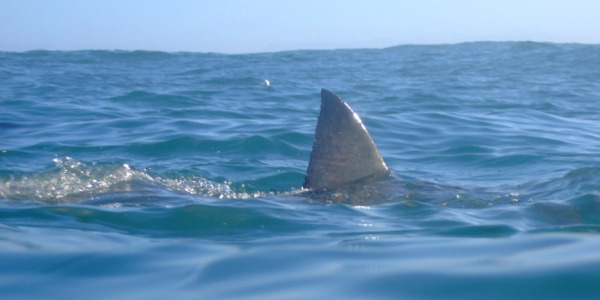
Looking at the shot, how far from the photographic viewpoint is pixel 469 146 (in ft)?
27.1

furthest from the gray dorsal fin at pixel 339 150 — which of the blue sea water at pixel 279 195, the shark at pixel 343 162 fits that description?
the blue sea water at pixel 279 195

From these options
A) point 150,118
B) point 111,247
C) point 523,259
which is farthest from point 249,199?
point 150,118

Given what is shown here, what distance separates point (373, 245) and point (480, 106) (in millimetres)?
9334

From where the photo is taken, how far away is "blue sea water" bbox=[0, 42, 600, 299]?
2900 millimetres

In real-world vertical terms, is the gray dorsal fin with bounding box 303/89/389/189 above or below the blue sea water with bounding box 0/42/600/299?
above

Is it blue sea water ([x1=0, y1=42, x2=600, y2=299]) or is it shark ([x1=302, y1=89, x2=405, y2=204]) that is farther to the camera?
shark ([x1=302, y1=89, x2=405, y2=204])

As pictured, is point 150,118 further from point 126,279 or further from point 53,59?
point 53,59

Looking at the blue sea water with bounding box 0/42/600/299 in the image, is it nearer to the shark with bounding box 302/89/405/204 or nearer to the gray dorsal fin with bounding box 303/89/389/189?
the shark with bounding box 302/89/405/204

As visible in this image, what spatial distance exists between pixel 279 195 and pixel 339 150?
0.54m

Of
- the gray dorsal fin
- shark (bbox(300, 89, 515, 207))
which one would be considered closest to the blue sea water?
shark (bbox(300, 89, 515, 207))

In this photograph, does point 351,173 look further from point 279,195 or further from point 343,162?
point 279,195

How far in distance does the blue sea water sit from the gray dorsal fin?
0.85 feet

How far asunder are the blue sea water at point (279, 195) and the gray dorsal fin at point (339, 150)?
26cm

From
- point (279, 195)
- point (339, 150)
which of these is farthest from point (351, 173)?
point (279, 195)
